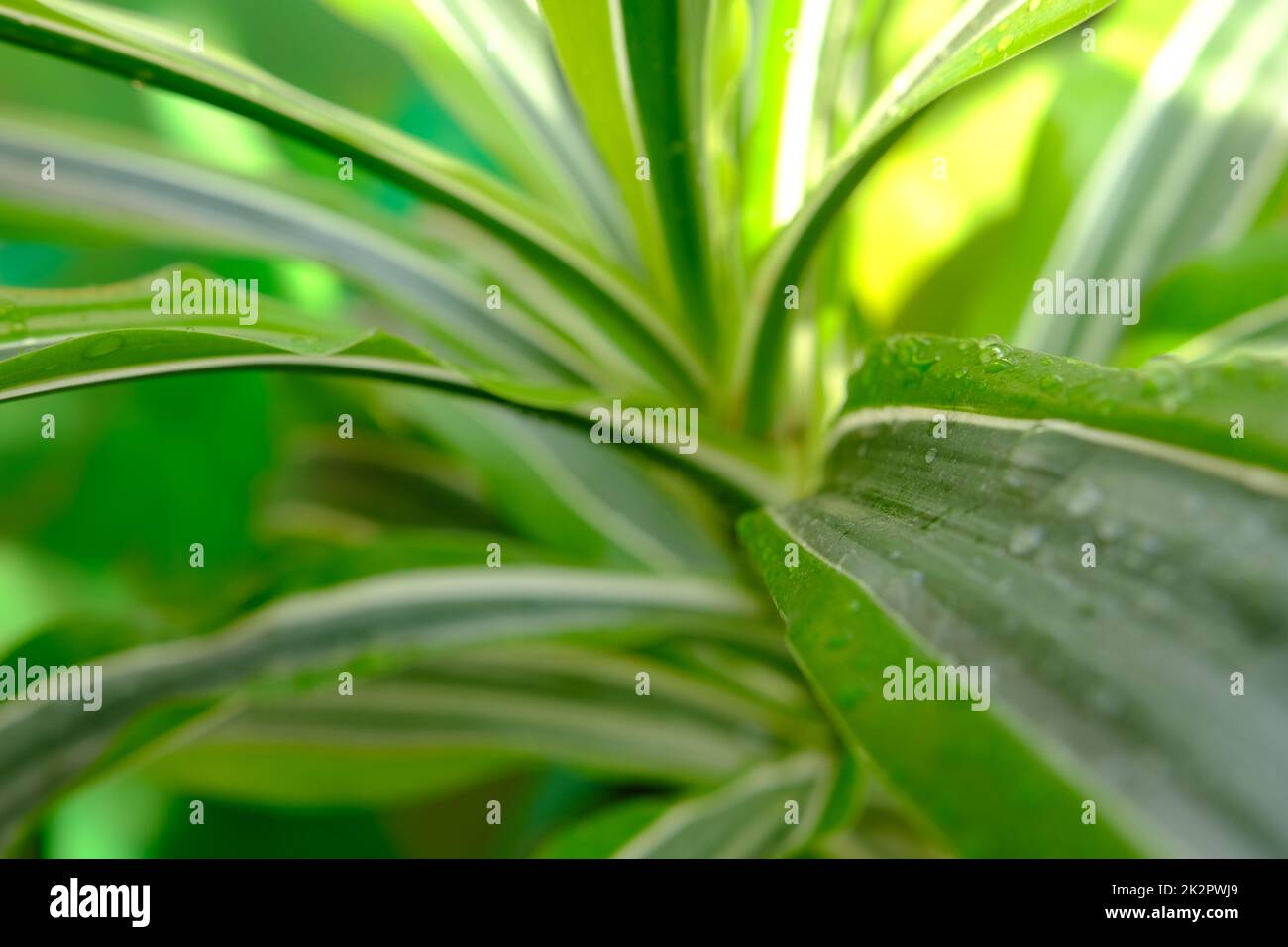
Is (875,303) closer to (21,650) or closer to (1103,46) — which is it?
(1103,46)

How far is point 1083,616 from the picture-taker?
0.21 metres

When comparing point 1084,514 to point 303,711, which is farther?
point 303,711

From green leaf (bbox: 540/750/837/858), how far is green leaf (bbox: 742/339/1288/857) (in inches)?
8.9

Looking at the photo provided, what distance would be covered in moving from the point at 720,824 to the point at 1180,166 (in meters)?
0.45

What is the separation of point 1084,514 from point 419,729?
1.45 feet

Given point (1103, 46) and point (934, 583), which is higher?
point (1103, 46)

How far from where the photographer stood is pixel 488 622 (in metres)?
0.46

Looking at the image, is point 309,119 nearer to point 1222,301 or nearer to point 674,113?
point 674,113

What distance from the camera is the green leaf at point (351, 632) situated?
16.4 inches
